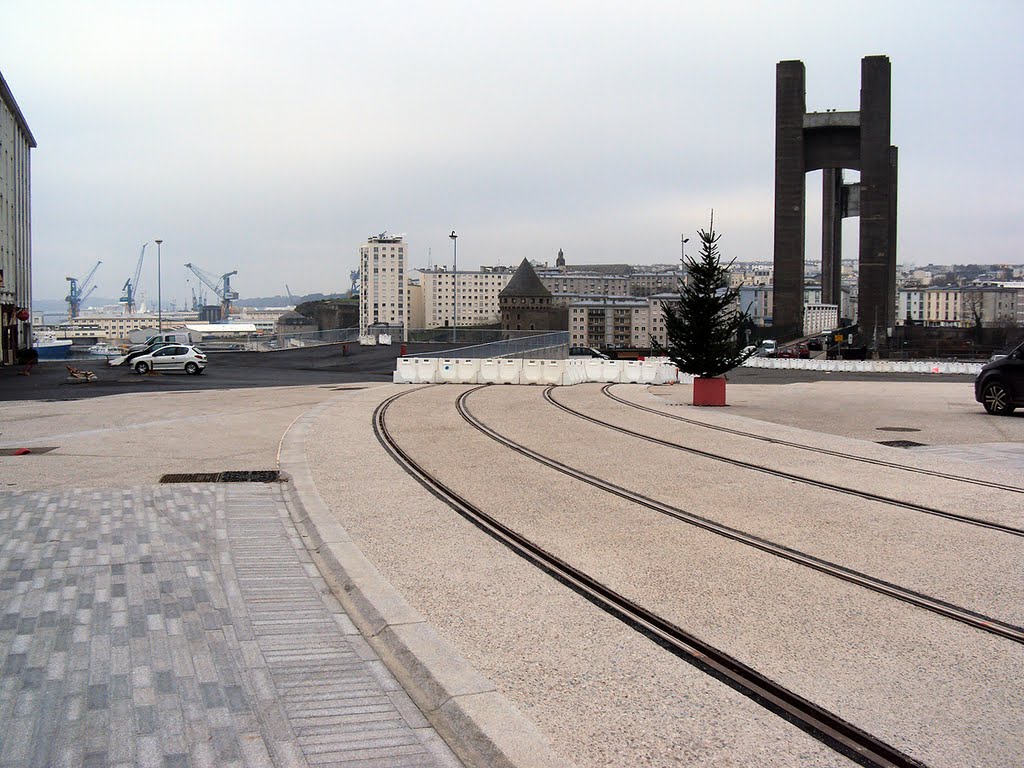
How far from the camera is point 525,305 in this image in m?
129

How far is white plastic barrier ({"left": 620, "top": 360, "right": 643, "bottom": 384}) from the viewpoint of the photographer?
39.6 metres

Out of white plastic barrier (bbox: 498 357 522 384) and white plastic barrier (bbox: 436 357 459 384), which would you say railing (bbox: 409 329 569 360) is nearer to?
white plastic barrier (bbox: 436 357 459 384)

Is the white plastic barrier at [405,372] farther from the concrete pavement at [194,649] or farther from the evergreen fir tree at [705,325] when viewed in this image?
the concrete pavement at [194,649]

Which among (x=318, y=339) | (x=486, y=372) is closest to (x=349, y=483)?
(x=486, y=372)

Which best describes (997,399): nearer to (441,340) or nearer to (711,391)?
(711,391)

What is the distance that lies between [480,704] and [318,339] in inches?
2734

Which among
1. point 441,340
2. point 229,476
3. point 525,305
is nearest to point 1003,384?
point 229,476

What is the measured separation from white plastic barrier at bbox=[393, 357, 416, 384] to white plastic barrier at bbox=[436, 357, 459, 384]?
1.18 m

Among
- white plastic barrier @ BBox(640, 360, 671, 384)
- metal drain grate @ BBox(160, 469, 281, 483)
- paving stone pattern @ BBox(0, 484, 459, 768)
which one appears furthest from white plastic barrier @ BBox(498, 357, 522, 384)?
paving stone pattern @ BBox(0, 484, 459, 768)

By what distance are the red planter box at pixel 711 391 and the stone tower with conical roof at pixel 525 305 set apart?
102 meters

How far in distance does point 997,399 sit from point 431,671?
19898 mm

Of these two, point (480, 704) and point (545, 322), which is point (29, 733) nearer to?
point (480, 704)

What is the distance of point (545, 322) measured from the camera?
130125 mm

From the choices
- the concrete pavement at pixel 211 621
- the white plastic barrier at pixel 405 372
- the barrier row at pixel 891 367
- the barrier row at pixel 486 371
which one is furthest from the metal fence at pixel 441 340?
the concrete pavement at pixel 211 621
